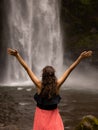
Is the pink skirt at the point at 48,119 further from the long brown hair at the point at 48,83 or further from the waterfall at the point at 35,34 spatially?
the waterfall at the point at 35,34

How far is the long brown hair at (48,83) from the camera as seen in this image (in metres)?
5.85

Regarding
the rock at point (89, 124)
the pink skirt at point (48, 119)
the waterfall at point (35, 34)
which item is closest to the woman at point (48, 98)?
the pink skirt at point (48, 119)

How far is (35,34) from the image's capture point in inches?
1410

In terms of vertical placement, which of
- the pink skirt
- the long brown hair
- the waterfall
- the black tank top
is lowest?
the waterfall

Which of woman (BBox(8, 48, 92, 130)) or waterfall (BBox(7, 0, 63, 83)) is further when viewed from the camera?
waterfall (BBox(7, 0, 63, 83))

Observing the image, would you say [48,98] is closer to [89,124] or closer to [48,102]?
[48,102]

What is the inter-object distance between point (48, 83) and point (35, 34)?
30081mm

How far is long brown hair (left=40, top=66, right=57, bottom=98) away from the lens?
585cm

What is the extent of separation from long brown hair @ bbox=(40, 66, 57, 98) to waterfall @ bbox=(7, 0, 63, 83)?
27.9m

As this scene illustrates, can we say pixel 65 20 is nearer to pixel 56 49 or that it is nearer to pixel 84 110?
pixel 56 49

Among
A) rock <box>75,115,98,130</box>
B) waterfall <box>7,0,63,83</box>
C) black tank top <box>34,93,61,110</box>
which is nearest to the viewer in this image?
black tank top <box>34,93,61,110</box>

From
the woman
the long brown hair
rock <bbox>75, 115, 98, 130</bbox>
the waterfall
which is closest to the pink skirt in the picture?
the woman

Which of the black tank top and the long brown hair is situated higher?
the long brown hair

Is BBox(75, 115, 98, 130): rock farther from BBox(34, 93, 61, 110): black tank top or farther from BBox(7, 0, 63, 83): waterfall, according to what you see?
BBox(7, 0, 63, 83): waterfall
